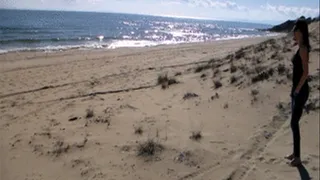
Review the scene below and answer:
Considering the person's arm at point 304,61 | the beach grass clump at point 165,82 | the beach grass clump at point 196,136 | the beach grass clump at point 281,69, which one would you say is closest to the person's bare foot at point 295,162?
the person's arm at point 304,61

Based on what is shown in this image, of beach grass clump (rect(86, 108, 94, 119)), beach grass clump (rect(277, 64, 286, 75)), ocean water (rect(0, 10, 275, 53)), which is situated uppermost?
beach grass clump (rect(277, 64, 286, 75))

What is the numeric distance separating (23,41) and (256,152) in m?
24.4

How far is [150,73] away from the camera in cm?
1424

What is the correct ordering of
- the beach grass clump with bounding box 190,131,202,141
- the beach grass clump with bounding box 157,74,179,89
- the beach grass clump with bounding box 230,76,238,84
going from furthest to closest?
the beach grass clump with bounding box 157,74,179,89 < the beach grass clump with bounding box 230,76,238,84 < the beach grass clump with bounding box 190,131,202,141

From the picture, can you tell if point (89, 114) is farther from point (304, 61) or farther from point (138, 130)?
point (304, 61)

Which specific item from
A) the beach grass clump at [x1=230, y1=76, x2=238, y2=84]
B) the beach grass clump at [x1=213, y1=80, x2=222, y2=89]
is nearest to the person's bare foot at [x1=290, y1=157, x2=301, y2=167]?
the beach grass clump at [x1=213, y1=80, x2=222, y2=89]

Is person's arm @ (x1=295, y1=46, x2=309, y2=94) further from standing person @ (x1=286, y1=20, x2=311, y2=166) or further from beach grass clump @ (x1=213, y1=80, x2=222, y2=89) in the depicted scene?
beach grass clump @ (x1=213, y1=80, x2=222, y2=89)

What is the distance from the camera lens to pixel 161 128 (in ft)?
21.7

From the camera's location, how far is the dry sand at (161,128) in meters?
4.95

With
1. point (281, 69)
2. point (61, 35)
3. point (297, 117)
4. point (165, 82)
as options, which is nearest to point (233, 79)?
point (281, 69)

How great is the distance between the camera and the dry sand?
4.95 metres

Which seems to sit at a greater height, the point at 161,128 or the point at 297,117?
the point at 297,117

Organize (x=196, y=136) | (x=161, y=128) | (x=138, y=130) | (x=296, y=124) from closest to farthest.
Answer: (x=296, y=124) < (x=196, y=136) < (x=138, y=130) < (x=161, y=128)

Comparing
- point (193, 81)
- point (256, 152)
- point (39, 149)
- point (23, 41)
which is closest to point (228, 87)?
point (193, 81)
